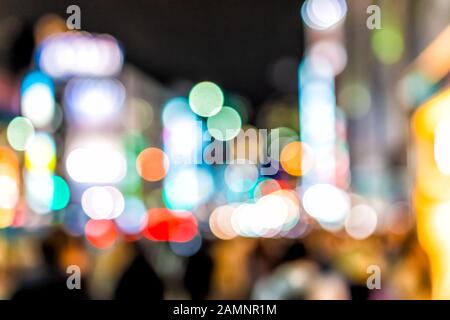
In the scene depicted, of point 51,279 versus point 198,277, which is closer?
point 51,279

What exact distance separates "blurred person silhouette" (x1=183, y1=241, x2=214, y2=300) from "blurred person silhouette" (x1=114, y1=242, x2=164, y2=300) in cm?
24

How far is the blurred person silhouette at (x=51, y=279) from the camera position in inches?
62.4

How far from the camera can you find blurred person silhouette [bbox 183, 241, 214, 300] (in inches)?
90.7

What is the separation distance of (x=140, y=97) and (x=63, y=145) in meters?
1.04

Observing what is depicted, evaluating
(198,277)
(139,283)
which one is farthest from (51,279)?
(198,277)

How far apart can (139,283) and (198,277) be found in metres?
0.46

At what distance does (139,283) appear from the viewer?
194 cm

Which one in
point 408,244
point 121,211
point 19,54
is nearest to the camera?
point 408,244

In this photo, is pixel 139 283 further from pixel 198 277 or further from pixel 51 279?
pixel 198 277

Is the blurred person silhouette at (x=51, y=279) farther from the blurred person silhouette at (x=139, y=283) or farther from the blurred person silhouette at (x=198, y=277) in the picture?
the blurred person silhouette at (x=198, y=277)

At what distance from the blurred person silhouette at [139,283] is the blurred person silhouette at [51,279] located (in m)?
0.10

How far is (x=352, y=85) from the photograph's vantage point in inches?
223
